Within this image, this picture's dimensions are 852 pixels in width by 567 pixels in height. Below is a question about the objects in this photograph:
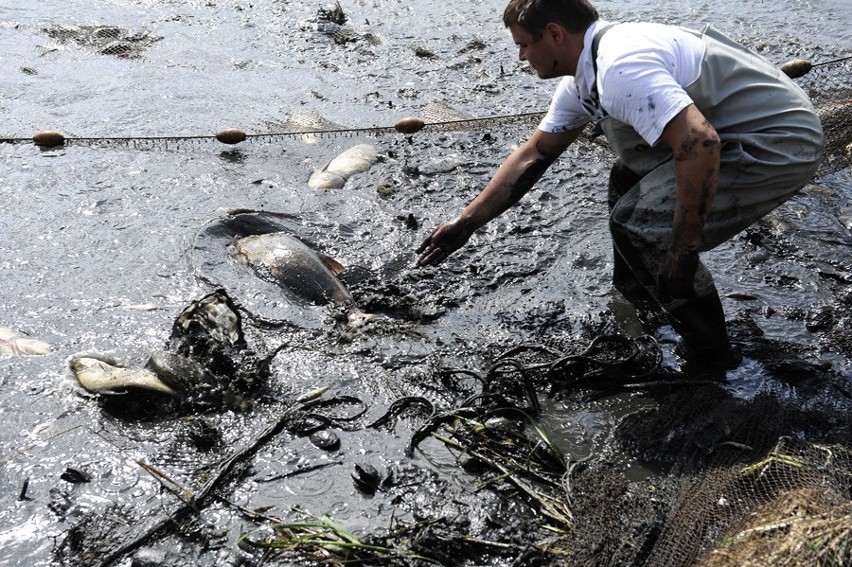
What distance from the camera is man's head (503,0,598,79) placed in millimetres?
3949

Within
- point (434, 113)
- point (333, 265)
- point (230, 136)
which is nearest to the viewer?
point (333, 265)

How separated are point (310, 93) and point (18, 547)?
593 centimetres

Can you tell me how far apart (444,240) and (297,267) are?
1042 mm

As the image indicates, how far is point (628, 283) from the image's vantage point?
5.33 meters

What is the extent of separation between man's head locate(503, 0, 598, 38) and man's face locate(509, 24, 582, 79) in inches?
1.1

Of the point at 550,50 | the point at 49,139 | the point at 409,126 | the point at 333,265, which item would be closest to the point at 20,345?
the point at 333,265

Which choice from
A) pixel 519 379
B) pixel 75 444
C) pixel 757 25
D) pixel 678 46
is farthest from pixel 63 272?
pixel 757 25

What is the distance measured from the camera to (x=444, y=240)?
495 cm

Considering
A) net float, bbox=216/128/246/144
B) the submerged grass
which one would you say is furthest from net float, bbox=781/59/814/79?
the submerged grass

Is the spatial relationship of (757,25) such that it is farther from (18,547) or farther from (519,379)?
(18,547)

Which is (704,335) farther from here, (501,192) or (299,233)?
(299,233)

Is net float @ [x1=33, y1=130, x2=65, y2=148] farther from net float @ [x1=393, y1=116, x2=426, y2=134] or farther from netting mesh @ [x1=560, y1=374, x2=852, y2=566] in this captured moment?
netting mesh @ [x1=560, y1=374, x2=852, y2=566]

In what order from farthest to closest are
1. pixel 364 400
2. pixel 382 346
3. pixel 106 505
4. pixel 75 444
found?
pixel 382 346
pixel 364 400
pixel 75 444
pixel 106 505

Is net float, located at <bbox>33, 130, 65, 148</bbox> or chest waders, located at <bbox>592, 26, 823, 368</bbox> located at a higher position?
chest waders, located at <bbox>592, 26, 823, 368</bbox>
